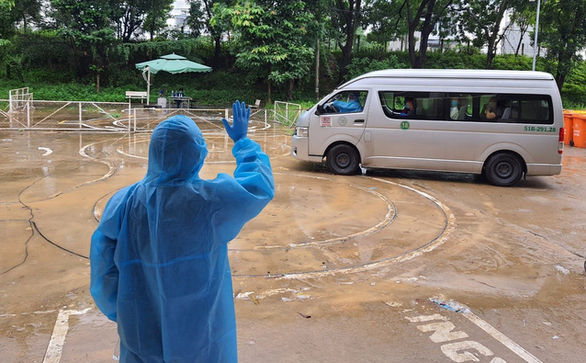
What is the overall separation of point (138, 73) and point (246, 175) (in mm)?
33228

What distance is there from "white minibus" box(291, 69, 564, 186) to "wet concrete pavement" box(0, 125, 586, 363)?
63cm

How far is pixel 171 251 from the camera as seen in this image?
222 cm

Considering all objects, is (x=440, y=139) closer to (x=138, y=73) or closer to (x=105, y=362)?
(x=105, y=362)

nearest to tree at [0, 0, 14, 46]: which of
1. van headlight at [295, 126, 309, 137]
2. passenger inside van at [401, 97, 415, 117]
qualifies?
van headlight at [295, 126, 309, 137]

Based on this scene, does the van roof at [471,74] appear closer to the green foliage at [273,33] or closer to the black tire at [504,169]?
the black tire at [504,169]

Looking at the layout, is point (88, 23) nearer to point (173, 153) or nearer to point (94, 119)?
point (94, 119)

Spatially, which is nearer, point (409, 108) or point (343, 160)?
point (409, 108)

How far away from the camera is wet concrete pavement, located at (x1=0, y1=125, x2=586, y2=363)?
424cm

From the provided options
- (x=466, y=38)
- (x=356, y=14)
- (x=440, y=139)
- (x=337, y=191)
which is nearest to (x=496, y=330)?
(x=337, y=191)

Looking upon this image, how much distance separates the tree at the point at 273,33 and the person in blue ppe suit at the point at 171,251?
2169 centimetres

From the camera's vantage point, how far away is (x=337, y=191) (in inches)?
389

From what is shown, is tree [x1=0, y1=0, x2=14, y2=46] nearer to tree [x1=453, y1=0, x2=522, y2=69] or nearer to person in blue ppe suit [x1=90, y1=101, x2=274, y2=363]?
tree [x1=453, y1=0, x2=522, y2=69]

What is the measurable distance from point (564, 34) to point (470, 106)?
1862 cm

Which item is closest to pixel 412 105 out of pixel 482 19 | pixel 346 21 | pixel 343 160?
pixel 343 160
